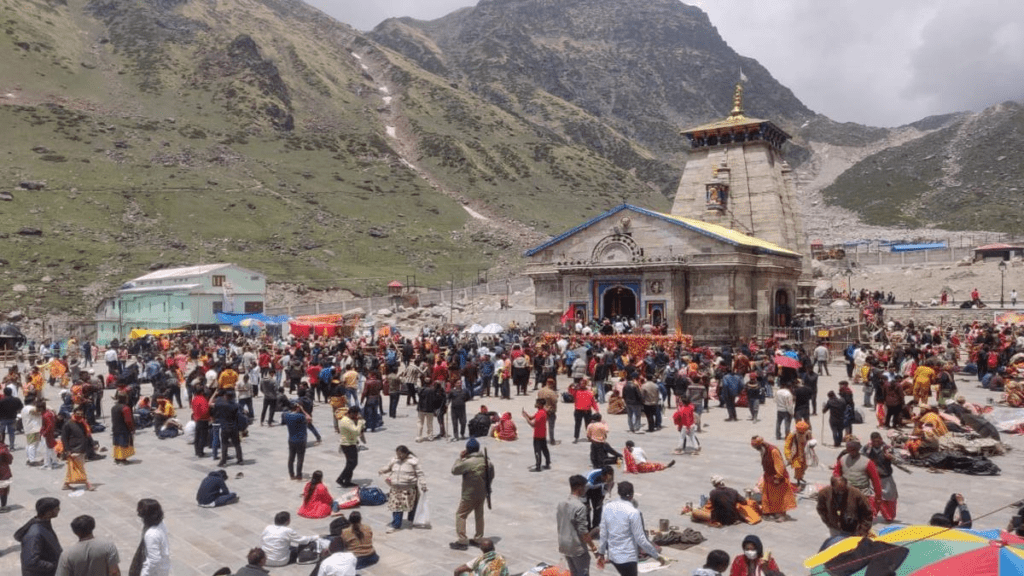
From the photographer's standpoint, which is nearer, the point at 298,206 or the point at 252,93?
the point at 298,206

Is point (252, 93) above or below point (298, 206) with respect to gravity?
above

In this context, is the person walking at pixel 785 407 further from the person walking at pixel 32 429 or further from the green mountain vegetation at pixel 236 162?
the green mountain vegetation at pixel 236 162

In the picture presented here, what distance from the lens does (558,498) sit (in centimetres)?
1226

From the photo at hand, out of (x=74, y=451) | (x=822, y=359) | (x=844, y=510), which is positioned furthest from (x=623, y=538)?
(x=822, y=359)

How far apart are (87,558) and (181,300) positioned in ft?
164

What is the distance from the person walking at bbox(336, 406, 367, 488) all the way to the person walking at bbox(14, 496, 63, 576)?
5379 mm

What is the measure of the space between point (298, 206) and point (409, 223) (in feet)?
50.6

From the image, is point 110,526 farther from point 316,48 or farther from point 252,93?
point 316,48

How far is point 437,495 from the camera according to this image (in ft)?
41.6

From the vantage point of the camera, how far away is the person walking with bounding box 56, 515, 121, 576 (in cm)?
668

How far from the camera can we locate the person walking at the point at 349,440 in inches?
504

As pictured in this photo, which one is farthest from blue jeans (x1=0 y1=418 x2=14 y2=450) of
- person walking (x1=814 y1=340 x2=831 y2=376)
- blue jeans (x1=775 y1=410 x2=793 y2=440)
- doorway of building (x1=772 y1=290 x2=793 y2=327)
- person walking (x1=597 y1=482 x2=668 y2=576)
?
doorway of building (x1=772 y1=290 x2=793 y2=327)

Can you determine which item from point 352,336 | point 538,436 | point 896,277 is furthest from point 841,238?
point 538,436

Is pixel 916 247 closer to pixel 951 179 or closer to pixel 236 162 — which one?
pixel 951 179
